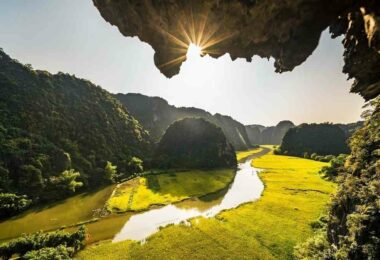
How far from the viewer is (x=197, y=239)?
28.1 m

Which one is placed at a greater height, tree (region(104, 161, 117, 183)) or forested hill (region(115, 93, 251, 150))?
forested hill (region(115, 93, 251, 150))

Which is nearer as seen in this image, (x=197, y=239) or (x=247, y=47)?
(x=247, y=47)

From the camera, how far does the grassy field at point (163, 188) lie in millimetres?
45469

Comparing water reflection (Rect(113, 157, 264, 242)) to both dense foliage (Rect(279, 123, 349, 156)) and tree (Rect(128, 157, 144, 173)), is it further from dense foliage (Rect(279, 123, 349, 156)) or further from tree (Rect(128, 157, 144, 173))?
dense foliage (Rect(279, 123, 349, 156))

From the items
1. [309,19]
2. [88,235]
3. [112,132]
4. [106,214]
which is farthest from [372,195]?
[112,132]

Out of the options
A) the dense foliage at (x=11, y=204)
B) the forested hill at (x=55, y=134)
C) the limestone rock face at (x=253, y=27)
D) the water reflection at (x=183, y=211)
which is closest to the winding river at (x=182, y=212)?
the water reflection at (x=183, y=211)

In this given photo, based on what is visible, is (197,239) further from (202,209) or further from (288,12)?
(288,12)

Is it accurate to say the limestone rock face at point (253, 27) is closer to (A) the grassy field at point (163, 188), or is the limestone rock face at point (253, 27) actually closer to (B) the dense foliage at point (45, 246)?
(B) the dense foliage at point (45, 246)

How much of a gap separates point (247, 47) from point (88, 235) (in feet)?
89.9

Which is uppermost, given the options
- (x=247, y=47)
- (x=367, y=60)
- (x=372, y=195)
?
(x=247, y=47)

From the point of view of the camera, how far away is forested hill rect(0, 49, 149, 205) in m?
49.0

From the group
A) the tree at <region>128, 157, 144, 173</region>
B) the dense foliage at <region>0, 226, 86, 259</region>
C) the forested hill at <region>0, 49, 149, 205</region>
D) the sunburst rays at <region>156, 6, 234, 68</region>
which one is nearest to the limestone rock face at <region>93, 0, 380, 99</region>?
the sunburst rays at <region>156, 6, 234, 68</region>

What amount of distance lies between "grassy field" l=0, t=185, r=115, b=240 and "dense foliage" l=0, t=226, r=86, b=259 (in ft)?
24.3

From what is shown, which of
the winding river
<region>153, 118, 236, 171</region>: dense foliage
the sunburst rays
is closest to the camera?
the sunburst rays
